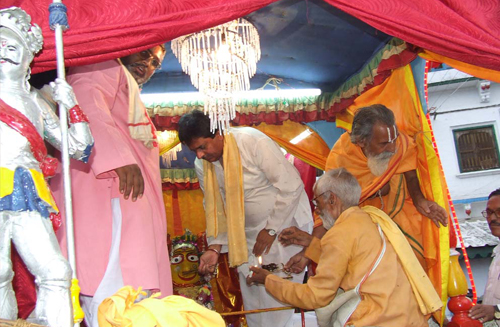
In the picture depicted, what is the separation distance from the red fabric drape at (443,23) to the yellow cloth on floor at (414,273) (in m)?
1.04

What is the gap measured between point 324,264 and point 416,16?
1399mm

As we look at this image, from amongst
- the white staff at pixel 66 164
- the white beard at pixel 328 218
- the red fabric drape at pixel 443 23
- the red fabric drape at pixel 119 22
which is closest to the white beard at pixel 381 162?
the white beard at pixel 328 218

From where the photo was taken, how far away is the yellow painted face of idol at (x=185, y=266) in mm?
6074

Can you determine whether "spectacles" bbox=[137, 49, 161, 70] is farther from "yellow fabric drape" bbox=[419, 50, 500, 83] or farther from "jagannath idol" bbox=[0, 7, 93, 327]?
"yellow fabric drape" bbox=[419, 50, 500, 83]

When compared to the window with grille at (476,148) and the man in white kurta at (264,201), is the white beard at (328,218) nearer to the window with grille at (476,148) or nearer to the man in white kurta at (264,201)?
the man in white kurta at (264,201)

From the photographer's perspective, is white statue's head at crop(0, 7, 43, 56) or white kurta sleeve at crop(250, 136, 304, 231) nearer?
white statue's head at crop(0, 7, 43, 56)

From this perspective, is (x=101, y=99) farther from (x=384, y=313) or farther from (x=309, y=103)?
(x=309, y=103)

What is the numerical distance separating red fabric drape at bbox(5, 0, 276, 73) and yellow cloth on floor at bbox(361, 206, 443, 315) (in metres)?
1.50

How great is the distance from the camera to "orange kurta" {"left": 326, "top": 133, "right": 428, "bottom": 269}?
4227 millimetres

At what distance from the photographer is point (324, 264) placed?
Answer: 9.77ft

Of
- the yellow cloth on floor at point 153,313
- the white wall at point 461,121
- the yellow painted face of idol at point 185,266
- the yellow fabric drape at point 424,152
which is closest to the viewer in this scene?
the yellow cloth on floor at point 153,313

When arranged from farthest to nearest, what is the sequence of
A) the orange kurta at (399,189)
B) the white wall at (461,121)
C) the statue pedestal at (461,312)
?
the white wall at (461,121), the orange kurta at (399,189), the statue pedestal at (461,312)

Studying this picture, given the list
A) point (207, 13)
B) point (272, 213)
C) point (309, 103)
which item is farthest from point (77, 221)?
point (309, 103)

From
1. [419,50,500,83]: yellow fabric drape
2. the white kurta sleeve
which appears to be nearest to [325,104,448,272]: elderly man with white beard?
the white kurta sleeve
